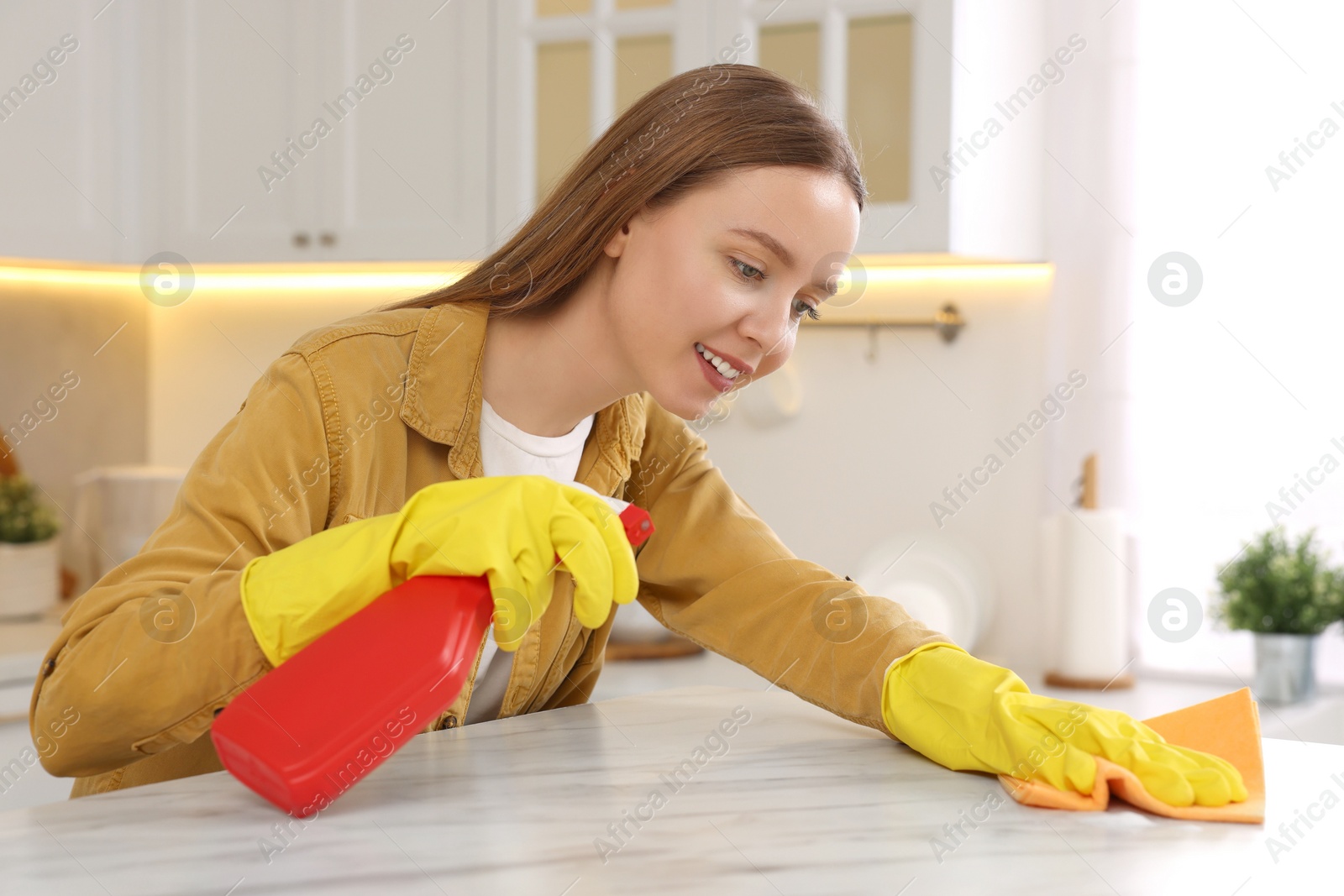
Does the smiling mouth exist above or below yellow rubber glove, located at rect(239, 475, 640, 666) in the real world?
above

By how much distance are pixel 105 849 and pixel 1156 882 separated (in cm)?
52

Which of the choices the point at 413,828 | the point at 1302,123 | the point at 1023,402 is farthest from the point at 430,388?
the point at 1302,123

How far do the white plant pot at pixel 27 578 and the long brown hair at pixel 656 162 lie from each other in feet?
5.20

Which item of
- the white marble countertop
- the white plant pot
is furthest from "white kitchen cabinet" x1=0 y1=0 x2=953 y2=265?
the white marble countertop

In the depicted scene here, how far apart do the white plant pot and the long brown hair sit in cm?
159

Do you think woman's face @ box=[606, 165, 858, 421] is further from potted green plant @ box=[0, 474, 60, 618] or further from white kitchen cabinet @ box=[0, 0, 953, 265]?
potted green plant @ box=[0, 474, 60, 618]

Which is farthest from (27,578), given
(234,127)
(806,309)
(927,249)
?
(806,309)

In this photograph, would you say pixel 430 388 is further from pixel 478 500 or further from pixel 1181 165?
pixel 1181 165

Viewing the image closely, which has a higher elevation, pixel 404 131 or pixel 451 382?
pixel 404 131

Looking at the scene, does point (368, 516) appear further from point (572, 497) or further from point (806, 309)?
point (806, 309)

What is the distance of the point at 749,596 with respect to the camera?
104 centimetres

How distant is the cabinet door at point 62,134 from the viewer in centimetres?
216

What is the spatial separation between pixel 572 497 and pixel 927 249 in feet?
4.08

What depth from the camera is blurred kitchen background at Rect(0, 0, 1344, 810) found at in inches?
74.4
